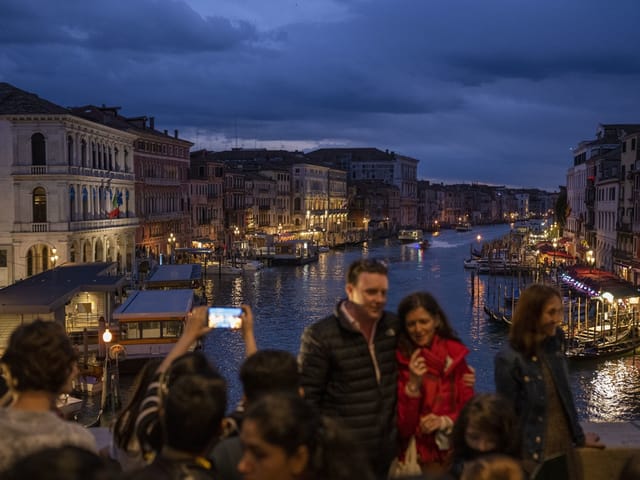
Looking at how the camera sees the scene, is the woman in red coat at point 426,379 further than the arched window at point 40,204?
No

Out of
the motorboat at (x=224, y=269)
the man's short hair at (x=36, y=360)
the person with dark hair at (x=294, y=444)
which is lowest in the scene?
the motorboat at (x=224, y=269)

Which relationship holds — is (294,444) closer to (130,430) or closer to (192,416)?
(192,416)

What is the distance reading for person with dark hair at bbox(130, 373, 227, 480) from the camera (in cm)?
187

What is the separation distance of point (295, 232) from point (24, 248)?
3476 centimetres

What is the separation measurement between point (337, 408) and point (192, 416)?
→ 737mm

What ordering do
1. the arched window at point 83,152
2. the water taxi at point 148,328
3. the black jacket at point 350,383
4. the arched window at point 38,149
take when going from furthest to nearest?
the arched window at point 83,152
the arched window at point 38,149
the water taxi at point 148,328
the black jacket at point 350,383

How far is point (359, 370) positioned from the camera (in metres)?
2.53

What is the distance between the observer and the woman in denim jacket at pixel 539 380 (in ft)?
8.48

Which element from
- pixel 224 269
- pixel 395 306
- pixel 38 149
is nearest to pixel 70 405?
pixel 38 149

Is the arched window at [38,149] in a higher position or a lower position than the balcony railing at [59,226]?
higher

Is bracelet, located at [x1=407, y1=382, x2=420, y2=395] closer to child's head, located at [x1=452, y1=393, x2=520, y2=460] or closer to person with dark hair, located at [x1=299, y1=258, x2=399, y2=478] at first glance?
person with dark hair, located at [x1=299, y1=258, x2=399, y2=478]

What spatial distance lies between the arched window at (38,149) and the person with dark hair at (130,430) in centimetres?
2163

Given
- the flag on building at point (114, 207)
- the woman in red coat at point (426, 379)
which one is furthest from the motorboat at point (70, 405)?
the flag on building at point (114, 207)

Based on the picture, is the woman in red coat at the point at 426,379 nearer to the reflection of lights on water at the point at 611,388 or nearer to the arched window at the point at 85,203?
the reflection of lights on water at the point at 611,388
